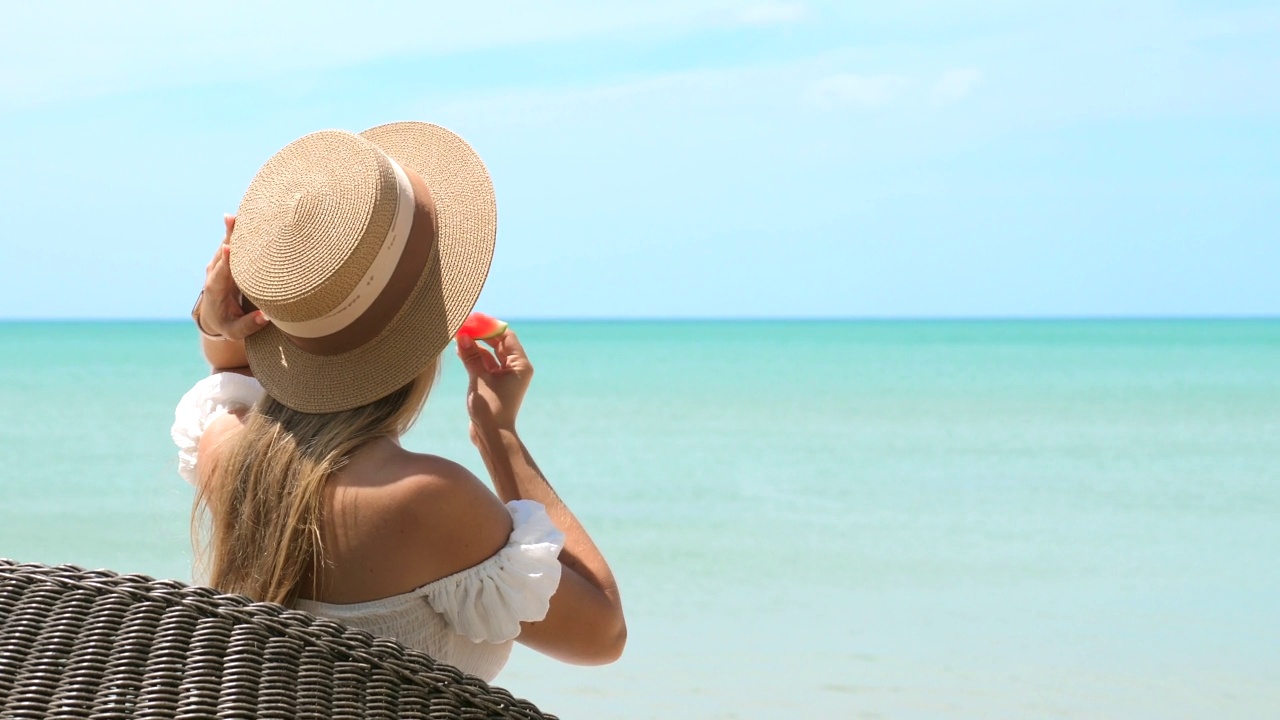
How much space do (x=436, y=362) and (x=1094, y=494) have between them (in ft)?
33.9

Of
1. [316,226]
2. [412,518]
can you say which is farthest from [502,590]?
[316,226]

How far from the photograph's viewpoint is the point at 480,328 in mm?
2025

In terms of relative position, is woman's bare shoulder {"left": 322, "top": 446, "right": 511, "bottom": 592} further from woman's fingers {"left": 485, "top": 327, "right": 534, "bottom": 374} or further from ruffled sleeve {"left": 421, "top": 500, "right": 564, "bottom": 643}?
woman's fingers {"left": 485, "top": 327, "right": 534, "bottom": 374}

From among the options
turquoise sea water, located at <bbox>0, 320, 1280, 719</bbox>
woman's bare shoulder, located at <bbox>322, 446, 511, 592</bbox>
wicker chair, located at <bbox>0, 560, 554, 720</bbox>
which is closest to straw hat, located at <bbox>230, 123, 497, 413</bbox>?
woman's bare shoulder, located at <bbox>322, 446, 511, 592</bbox>

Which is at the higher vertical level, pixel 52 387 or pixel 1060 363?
pixel 52 387

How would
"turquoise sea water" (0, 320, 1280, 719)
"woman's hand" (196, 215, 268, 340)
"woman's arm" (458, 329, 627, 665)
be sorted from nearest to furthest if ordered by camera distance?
"woman's arm" (458, 329, 627, 665)
"woman's hand" (196, 215, 268, 340)
"turquoise sea water" (0, 320, 1280, 719)

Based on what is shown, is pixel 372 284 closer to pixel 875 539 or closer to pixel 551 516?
pixel 551 516

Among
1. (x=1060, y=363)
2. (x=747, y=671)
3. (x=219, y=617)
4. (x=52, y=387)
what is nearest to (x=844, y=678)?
(x=747, y=671)

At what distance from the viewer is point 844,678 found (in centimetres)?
557

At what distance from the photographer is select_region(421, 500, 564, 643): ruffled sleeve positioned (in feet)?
5.63

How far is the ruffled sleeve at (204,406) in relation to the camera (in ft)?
6.79

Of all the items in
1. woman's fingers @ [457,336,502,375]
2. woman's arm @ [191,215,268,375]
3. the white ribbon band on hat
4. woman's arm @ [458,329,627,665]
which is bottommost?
woman's arm @ [458,329,627,665]

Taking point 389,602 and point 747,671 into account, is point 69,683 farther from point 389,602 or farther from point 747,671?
point 747,671

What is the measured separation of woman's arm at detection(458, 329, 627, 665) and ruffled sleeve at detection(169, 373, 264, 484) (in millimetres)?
373
